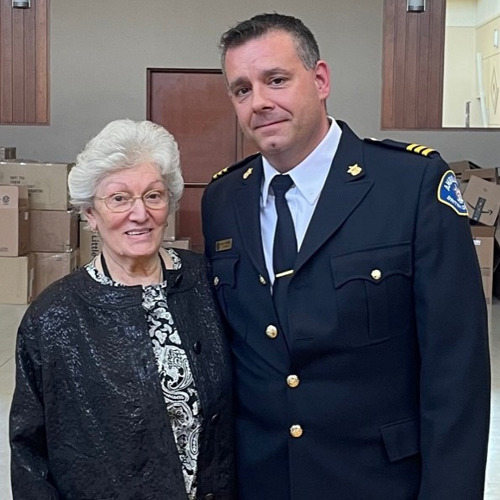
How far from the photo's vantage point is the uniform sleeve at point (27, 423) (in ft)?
5.20

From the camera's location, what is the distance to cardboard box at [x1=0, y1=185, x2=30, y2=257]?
6953 millimetres

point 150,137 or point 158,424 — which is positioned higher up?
point 150,137

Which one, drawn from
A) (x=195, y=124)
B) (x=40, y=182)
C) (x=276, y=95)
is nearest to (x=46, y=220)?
(x=40, y=182)

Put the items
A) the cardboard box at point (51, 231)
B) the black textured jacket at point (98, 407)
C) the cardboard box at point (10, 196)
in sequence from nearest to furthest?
1. the black textured jacket at point (98, 407)
2. the cardboard box at point (10, 196)
3. the cardboard box at point (51, 231)

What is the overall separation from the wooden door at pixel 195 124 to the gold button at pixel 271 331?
729cm

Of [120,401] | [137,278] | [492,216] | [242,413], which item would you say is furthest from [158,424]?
[492,216]

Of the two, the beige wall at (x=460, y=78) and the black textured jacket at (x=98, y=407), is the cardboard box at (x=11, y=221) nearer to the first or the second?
the black textured jacket at (x=98, y=407)

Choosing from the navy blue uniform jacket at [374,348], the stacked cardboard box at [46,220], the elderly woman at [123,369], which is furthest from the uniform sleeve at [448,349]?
the stacked cardboard box at [46,220]

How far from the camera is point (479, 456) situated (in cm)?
151

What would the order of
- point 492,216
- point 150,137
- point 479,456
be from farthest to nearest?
point 492,216 → point 150,137 → point 479,456

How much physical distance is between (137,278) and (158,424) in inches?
11.5

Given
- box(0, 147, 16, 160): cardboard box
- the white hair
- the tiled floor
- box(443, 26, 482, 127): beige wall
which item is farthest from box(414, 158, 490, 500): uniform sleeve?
box(443, 26, 482, 127): beige wall

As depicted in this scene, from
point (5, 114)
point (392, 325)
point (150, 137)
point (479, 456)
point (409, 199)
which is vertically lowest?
point (479, 456)

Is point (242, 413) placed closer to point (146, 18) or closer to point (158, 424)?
point (158, 424)
